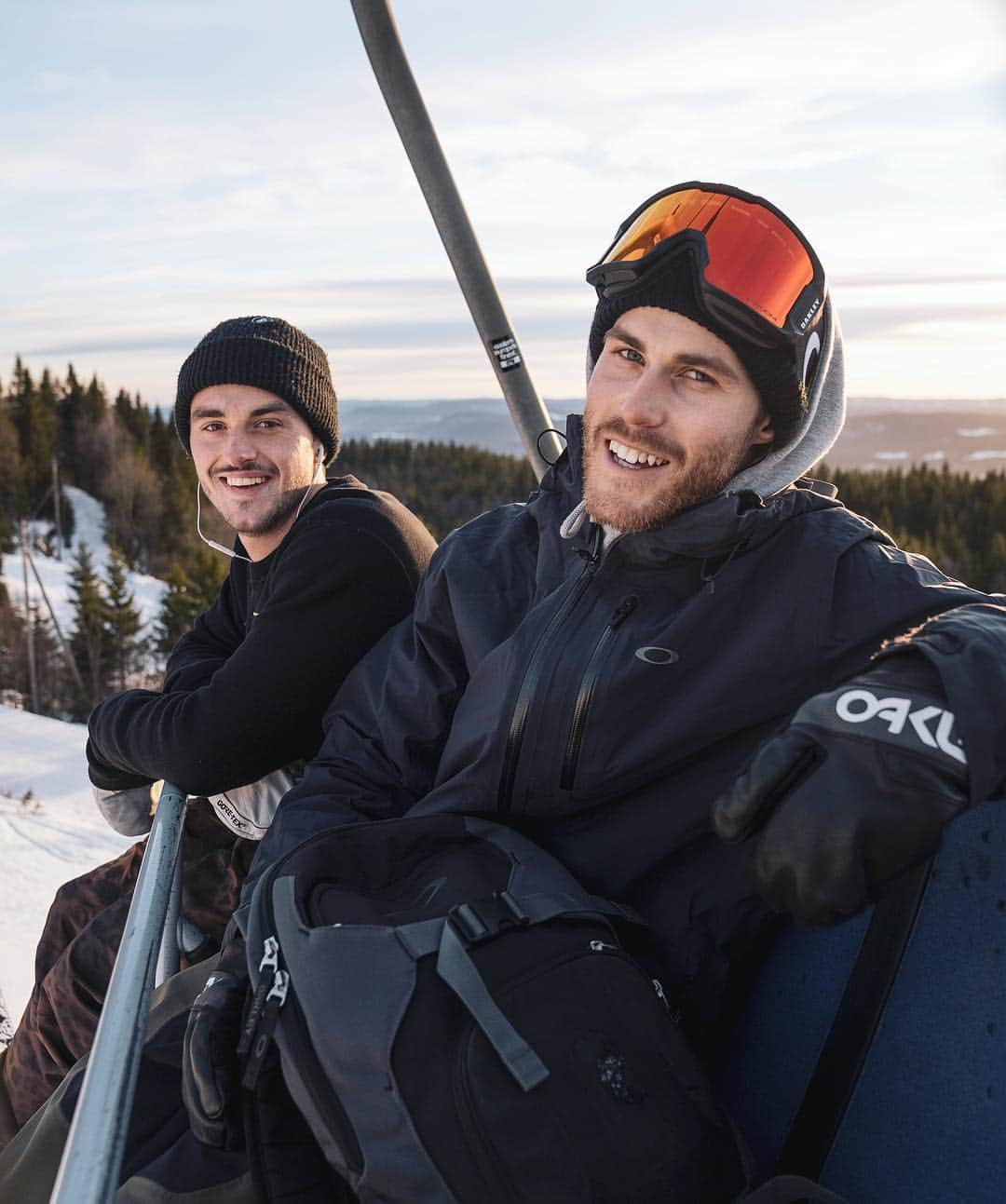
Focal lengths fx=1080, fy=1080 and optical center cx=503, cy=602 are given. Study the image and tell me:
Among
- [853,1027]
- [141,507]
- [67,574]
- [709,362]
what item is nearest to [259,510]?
[709,362]

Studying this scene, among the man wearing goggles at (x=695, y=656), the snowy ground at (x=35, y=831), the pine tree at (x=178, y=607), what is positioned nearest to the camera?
the man wearing goggles at (x=695, y=656)

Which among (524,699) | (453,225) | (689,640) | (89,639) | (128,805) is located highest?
(453,225)

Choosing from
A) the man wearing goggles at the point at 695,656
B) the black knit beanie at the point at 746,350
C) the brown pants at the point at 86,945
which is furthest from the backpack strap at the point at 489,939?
the brown pants at the point at 86,945

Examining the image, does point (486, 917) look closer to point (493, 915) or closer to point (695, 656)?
Result: point (493, 915)

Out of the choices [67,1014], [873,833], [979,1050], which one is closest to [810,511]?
[873,833]

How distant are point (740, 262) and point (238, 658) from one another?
1.17 meters

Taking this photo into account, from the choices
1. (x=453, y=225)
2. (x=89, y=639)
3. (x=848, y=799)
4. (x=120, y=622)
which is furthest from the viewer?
(x=120, y=622)

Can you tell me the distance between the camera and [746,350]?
5.18 ft

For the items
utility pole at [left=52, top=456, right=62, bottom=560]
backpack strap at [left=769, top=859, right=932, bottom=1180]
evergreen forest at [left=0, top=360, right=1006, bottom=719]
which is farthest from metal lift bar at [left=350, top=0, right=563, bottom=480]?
utility pole at [left=52, top=456, right=62, bottom=560]

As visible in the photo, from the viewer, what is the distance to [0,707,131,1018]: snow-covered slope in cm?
331

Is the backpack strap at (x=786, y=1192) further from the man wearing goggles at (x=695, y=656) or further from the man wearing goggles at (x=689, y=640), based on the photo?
the man wearing goggles at (x=689, y=640)

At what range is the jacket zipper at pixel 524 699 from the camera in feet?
4.88

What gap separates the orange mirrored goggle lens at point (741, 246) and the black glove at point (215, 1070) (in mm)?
1176

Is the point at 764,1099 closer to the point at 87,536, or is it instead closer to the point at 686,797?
the point at 686,797
